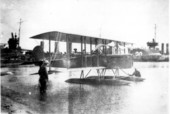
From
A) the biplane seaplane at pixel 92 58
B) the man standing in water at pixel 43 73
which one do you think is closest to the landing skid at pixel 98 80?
the biplane seaplane at pixel 92 58

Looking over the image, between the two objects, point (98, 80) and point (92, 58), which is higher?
point (92, 58)

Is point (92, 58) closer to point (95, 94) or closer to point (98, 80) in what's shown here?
point (98, 80)

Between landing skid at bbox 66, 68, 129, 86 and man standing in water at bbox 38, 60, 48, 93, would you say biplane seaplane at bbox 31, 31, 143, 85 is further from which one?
man standing in water at bbox 38, 60, 48, 93

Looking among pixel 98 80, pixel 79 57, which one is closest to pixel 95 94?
pixel 98 80

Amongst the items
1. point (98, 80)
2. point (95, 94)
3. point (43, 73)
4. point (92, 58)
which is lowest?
point (95, 94)

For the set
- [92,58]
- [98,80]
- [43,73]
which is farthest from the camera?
[92,58]

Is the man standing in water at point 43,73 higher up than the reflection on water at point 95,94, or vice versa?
the man standing in water at point 43,73

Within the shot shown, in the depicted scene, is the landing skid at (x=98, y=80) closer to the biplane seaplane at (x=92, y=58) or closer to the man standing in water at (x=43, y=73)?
the biplane seaplane at (x=92, y=58)
